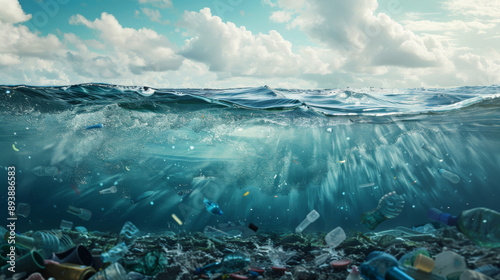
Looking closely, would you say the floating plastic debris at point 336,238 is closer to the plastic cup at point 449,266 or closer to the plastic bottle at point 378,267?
the plastic bottle at point 378,267

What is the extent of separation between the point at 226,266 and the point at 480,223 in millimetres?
5713

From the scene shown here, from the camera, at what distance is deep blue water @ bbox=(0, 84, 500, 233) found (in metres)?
10.5

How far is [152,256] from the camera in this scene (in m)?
6.48

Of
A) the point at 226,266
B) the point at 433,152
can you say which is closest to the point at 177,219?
the point at 226,266

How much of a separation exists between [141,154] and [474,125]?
846 inches

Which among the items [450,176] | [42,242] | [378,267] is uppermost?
[378,267]

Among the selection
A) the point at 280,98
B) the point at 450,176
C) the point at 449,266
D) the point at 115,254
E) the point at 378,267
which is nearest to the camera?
the point at 449,266

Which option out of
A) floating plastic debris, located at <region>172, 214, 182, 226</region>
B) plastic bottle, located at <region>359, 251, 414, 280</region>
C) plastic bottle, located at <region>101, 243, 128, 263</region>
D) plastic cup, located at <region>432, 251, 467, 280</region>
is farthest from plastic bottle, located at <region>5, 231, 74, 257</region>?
floating plastic debris, located at <region>172, 214, 182, 226</region>

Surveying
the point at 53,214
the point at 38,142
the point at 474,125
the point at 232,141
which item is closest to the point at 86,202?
the point at 53,214

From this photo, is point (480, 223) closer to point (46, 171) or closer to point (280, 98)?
point (280, 98)

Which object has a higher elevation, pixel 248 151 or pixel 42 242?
pixel 248 151

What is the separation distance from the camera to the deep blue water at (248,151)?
10.5 meters

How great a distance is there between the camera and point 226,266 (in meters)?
6.40

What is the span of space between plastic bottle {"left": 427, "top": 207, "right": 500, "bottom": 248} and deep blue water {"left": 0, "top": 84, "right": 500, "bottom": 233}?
15.8ft
